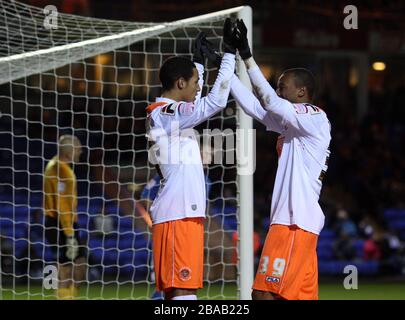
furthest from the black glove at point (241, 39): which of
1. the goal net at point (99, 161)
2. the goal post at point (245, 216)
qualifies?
the goal post at point (245, 216)

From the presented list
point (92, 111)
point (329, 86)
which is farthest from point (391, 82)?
point (92, 111)

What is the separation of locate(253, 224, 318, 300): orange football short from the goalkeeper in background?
160 inches

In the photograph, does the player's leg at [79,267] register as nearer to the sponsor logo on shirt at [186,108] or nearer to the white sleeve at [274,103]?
the sponsor logo on shirt at [186,108]

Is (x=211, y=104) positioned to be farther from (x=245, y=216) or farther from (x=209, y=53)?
(x=245, y=216)

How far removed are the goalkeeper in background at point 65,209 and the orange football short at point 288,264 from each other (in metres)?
4.06

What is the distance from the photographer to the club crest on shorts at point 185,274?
570 centimetres

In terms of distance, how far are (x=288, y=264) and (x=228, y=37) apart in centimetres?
136

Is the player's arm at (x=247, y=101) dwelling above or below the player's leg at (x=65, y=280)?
above

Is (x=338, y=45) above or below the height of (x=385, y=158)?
above

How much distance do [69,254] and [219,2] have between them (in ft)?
29.2

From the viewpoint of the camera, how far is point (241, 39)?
5.56 meters

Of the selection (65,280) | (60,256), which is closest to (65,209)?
(60,256)

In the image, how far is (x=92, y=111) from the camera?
17.0 meters
